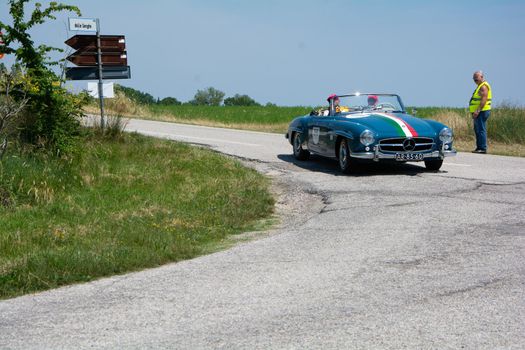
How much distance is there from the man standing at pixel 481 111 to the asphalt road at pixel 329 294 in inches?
287

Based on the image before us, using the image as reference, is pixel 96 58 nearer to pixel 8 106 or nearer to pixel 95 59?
pixel 95 59

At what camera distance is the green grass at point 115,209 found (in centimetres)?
677

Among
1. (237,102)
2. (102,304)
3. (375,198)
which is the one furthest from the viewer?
(237,102)

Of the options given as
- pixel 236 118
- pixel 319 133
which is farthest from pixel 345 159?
pixel 236 118

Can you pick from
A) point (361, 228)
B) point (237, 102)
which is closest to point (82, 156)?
point (361, 228)

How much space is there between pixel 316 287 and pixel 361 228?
8.71 feet

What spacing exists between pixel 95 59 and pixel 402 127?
6321 mm

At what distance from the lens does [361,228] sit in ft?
27.3

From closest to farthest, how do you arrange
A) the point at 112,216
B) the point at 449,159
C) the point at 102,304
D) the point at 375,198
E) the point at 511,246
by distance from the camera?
1. the point at 102,304
2. the point at 511,246
3. the point at 112,216
4. the point at 375,198
5. the point at 449,159

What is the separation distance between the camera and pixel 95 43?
14.8 meters

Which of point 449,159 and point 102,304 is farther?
point 449,159

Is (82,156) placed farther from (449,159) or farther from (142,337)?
(142,337)

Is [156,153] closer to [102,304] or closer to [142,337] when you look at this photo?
[102,304]

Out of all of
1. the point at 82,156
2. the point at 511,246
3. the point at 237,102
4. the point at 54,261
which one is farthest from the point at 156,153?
the point at 237,102
